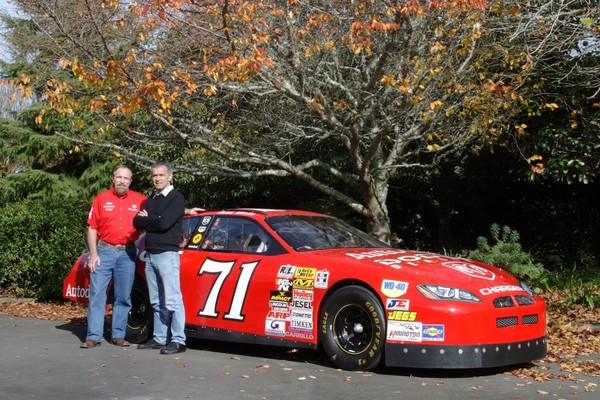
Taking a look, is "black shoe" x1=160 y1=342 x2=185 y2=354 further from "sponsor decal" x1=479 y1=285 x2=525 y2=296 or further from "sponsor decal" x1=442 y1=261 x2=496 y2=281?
"sponsor decal" x1=479 y1=285 x2=525 y2=296

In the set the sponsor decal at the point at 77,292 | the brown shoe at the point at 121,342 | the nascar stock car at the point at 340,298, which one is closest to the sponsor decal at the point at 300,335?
the nascar stock car at the point at 340,298

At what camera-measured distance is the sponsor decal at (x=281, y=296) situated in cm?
792

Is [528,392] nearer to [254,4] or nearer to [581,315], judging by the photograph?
[581,315]

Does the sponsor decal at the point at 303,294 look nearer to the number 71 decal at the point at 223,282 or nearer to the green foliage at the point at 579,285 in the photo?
the number 71 decal at the point at 223,282

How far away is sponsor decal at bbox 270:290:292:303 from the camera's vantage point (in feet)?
26.0

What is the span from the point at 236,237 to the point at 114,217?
1397 millimetres

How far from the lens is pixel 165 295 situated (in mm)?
8445

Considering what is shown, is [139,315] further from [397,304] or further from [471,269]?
[471,269]

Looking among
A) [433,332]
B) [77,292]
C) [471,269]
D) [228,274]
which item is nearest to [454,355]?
[433,332]

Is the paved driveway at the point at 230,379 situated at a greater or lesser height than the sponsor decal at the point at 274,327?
lesser

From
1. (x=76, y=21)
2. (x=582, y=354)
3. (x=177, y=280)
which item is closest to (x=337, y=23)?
(x=76, y=21)

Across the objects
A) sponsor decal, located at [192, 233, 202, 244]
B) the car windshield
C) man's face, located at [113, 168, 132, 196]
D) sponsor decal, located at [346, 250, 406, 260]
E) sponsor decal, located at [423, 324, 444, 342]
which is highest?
man's face, located at [113, 168, 132, 196]

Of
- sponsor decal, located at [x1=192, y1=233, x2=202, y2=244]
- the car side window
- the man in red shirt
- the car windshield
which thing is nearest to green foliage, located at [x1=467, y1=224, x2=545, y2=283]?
the car windshield

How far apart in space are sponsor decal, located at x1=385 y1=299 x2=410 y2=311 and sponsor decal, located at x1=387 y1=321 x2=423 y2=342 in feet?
→ 0.42
